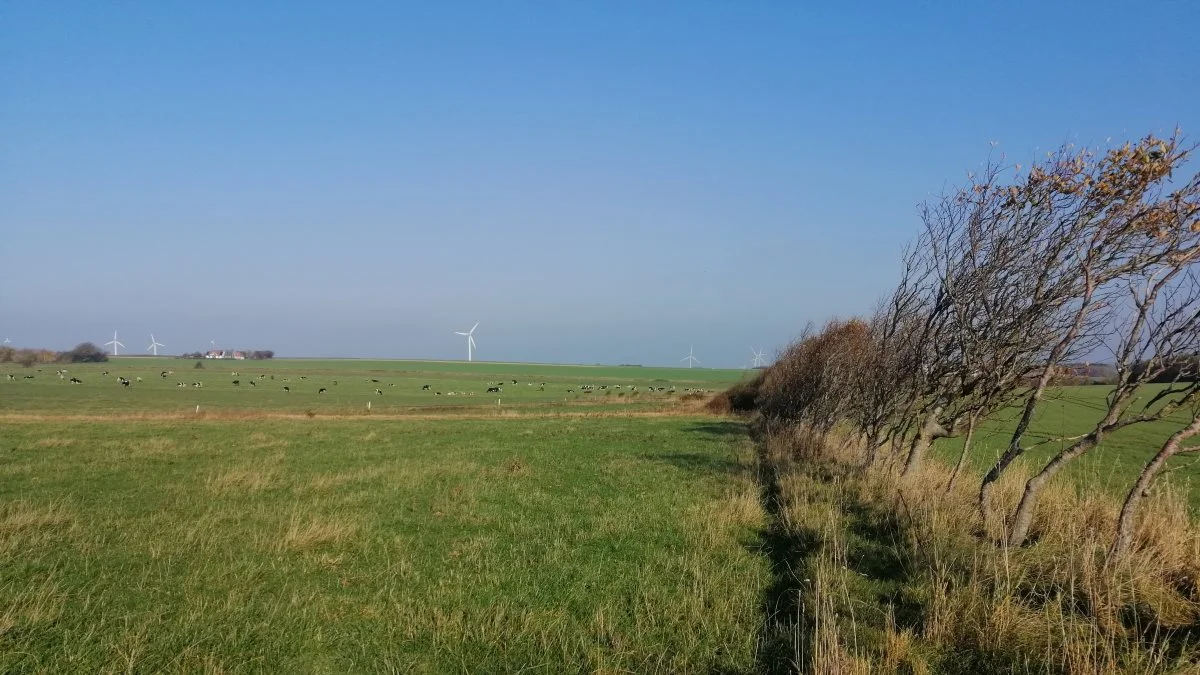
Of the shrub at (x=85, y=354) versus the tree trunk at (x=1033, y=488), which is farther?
the shrub at (x=85, y=354)

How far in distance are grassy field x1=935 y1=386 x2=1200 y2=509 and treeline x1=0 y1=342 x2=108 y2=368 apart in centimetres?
15898

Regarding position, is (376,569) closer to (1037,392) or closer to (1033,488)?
(1033,488)

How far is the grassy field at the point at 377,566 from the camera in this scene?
21.3 feet

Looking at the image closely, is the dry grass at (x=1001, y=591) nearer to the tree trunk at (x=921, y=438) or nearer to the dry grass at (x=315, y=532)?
the tree trunk at (x=921, y=438)

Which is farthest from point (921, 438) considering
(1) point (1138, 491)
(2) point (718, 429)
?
(2) point (718, 429)

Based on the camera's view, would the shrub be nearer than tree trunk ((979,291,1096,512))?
No

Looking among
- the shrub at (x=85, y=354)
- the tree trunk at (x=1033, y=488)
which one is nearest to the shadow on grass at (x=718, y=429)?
the tree trunk at (x=1033, y=488)

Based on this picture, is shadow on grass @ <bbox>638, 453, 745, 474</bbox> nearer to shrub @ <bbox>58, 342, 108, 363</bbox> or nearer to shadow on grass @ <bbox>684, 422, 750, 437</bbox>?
shadow on grass @ <bbox>684, 422, 750, 437</bbox>

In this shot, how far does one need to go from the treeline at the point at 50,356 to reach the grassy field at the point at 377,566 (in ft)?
483

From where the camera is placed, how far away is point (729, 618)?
291 inches

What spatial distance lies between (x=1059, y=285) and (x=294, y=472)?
18.4m

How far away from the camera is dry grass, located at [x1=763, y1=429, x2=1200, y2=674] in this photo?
5.48 meters

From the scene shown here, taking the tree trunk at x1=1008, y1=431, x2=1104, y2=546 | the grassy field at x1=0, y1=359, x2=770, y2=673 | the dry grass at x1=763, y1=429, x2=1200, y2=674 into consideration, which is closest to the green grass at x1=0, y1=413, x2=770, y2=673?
the grassy field at x1=0, y1=359, x2=770, y2=673

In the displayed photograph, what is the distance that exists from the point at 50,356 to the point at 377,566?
629 feet
